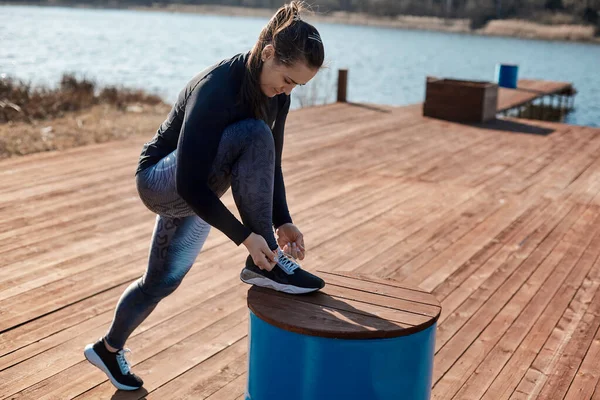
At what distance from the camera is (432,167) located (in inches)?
215

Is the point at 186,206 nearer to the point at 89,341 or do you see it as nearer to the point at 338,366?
the point at 338,366

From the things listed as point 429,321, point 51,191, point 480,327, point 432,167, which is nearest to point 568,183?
point 432,167

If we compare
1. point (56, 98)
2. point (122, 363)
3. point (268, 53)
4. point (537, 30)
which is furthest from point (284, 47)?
point (537, 30)

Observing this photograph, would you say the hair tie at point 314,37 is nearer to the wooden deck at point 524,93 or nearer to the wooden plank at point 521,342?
the wooden plank at point 521,342

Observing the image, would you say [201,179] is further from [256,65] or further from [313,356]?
[313,356]

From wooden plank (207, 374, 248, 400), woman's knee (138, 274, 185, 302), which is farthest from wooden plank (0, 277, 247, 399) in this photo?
woman's knee (138, 274, 185, 302)

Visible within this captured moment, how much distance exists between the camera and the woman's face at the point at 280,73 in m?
1.70

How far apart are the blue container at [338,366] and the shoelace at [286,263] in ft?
0.59

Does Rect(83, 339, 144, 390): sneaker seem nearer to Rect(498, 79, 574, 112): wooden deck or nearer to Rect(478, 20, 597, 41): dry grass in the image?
Rect(498, 79, 574, 112): wooden deck

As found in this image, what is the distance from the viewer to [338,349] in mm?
1578

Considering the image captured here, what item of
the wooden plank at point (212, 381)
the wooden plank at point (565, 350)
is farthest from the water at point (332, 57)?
the wooden plank at point (212, 381)

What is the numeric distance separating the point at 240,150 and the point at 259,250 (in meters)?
0.24

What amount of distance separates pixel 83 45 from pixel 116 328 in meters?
24.4

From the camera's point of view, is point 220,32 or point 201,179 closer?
point 201,179
